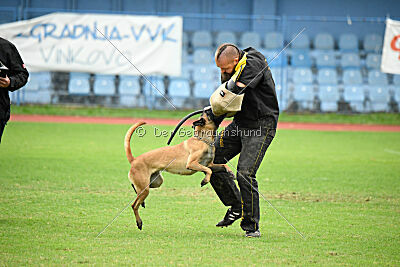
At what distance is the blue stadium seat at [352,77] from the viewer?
21.2 m

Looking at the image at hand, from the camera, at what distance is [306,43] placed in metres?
22.4

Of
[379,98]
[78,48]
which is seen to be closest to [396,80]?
[379,98]

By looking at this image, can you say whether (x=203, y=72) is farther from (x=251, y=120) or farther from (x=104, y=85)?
(x=251, y=120)

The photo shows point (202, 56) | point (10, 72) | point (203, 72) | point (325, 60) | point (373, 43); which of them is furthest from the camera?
point (373, 43)

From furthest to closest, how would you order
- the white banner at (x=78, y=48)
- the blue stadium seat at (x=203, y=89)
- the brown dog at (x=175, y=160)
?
the blue stadium seat at (x=203, y=89), the white banner at (x=78, y=48), the brown dog at (x=175, y=160)

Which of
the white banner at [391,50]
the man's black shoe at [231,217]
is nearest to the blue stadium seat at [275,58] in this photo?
the white banner at [391,50]

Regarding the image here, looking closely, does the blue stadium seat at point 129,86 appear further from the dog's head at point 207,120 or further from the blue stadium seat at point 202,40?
the dog's head at point 207,120

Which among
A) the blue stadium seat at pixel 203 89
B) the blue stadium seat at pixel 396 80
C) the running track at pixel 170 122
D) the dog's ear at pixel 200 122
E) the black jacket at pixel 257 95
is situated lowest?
the running track at pixel 170 122

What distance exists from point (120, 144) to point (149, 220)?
7.52 meters

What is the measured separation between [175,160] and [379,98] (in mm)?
16411

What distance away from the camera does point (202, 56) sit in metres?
21.5

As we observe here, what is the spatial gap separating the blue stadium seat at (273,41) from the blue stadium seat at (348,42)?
273 centimetres

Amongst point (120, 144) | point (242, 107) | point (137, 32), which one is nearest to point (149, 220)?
point (242, 107)

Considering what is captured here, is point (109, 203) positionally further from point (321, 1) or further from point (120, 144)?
point (321, 1)
